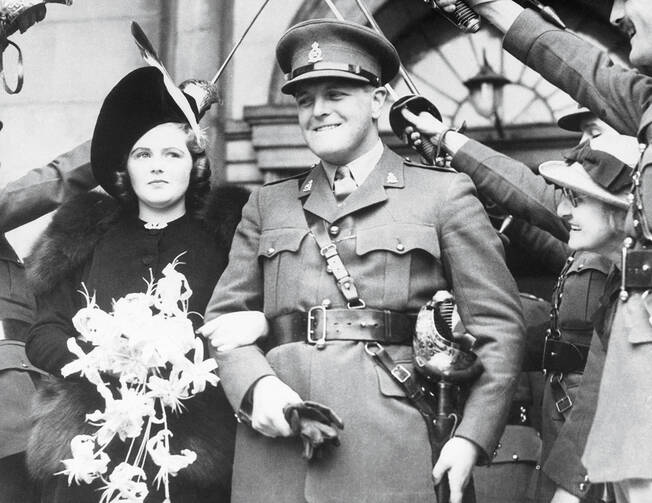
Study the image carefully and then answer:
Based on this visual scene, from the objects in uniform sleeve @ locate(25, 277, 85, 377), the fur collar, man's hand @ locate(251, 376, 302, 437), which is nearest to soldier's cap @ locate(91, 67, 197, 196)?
the fur collar

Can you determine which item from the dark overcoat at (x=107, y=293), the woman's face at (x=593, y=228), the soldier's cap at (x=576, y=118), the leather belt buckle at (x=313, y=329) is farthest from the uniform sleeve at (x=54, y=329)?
the soldier's cap at (x=576, y=118)

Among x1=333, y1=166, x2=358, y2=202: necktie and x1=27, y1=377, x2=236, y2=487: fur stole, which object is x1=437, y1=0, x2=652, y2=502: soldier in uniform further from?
x1=27, y1=377, x2=236, y2=487: fur stole

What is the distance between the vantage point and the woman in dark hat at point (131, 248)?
394 cm

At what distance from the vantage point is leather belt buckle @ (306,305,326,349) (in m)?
3.44

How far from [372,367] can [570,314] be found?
1109mm

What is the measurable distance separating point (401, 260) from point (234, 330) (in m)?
0.56

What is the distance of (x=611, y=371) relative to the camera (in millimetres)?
3049

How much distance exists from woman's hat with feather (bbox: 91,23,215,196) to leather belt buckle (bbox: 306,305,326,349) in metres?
1.09

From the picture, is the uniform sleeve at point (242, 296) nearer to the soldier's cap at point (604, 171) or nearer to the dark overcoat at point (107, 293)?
the dark overcoat at point (107, 293)

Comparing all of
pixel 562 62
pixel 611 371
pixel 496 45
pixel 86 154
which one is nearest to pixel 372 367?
pixel 611 371

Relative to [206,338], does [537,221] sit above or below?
above

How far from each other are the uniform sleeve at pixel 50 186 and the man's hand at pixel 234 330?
4.72 feet

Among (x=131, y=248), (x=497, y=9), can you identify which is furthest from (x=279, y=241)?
(x=497, y=9)

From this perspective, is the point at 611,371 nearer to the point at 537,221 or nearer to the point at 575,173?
the point at 575,173
